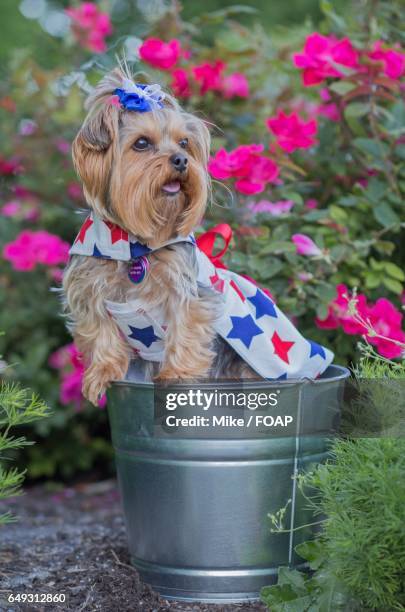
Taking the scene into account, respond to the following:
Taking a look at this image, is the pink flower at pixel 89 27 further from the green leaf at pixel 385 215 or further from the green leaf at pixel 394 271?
the green leaf at pixel 394 271

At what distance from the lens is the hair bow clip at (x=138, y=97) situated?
2.70 metres

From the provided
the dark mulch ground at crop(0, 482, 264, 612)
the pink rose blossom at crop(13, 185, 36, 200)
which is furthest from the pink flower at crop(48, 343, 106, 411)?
the pink rose blossom at crop(13, 185, 36, 200)

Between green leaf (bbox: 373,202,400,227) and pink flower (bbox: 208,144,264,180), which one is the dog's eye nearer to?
pink flower (bbox: 208,144,264,180)

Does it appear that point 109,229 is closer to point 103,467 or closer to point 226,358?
point 226,358

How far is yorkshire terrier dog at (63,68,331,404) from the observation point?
271 centimetres

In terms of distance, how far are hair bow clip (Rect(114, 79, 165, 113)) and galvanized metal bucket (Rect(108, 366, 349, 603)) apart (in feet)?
2.72

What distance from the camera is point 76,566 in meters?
Answer: 2.89

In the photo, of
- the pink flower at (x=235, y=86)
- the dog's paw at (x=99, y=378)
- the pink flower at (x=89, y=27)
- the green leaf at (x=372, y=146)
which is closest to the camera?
the dog's paw at (x=99, y=378)

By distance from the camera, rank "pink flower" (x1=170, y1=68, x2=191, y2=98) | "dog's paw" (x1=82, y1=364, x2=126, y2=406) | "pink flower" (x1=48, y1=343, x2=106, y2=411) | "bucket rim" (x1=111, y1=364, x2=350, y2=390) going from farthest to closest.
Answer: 1. "pink flower" (x1=48, y1=343, x2=106, y2=411)
2. "pink flower" (x1=170, y1=68, x2=191, y2=98)
3. "dog's paw" (x1=82, y1=364, x2=126, y2=406)
4. "bucket rim" (x1=111, y1=364, x2=350, y2=390)

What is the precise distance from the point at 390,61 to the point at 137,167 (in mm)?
1259

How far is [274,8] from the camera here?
30.2ft

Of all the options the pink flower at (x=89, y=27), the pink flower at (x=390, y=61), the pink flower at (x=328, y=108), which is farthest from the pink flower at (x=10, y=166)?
the pink flower at (x=390, y=61)

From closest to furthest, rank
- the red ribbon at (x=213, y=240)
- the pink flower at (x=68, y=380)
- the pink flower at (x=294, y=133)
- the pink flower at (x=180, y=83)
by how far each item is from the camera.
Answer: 1. the red ribbon at (x=213, y=240)
2. the pink flower at (x=294, y=133)
3. the pink flower at (x=180, y=83)
4. the pink flower at (x=68, y=380)

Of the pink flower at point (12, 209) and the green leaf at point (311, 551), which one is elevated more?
the pink flower at point (12, 209)
